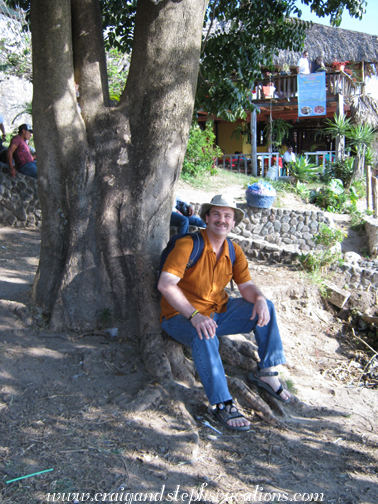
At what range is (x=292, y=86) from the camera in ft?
55.1

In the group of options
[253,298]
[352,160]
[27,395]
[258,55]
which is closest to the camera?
[27,395]

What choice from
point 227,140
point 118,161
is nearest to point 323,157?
point 227,140

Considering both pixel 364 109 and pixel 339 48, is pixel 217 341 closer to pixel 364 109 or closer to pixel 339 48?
pixel 364 109

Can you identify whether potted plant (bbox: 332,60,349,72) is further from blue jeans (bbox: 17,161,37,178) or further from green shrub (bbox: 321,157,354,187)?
blue jeans (bbox: 17,161,37,178)

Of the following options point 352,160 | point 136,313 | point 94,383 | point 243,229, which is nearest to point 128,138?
point 136,313

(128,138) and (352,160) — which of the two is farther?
(352,160)

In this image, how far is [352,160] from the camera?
1452cm

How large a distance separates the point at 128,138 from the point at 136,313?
1.51m

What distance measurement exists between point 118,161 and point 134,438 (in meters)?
2.19

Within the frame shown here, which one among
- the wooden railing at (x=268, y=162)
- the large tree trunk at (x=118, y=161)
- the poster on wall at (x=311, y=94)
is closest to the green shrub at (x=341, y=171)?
the wooden railing at (x=268, y=162)

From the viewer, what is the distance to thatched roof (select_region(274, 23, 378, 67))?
58.4 ft

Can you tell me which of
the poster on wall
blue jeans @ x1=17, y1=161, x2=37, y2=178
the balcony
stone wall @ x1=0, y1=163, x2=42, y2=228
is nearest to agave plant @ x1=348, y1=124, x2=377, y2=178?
the poster on wall

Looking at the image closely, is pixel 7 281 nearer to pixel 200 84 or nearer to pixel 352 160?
pixel 200 84

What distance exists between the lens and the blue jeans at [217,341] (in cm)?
293
